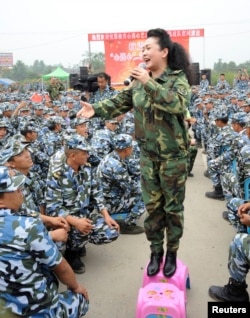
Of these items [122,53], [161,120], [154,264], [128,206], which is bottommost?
[128,206]

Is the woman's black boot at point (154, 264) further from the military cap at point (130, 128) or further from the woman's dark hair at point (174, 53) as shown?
the military cap at point (130, 128)

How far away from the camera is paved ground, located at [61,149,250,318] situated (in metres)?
2.90

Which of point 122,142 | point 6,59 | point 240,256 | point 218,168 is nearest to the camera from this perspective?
point 240,256

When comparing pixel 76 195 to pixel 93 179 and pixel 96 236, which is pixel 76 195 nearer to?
pixel 93 179

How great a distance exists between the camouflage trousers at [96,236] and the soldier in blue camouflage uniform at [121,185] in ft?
2.30

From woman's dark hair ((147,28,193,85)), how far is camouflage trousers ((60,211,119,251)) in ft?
5.58

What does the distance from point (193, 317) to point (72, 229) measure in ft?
4.24

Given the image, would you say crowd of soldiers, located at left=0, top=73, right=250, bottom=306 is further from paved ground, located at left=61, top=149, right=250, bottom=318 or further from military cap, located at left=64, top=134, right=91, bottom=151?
paved ground, located at left=61, top=149, right=250, bottom=318

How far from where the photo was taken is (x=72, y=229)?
3352mm

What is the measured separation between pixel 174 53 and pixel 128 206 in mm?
2381

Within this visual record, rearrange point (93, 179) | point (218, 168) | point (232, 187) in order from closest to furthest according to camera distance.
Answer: point (93, 179)
point (232, 187)
point (218, 168)

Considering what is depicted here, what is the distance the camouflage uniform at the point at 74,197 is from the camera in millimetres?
3320

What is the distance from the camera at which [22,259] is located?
5.94ft

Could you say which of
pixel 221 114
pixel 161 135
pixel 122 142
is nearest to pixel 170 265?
pixel 161 135
